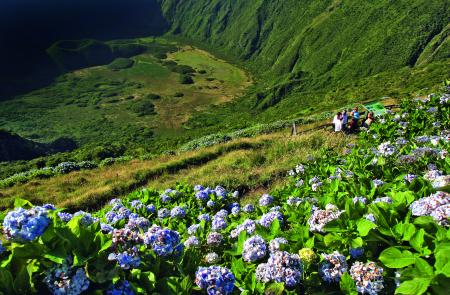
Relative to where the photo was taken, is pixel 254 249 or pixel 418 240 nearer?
pixel 418 240

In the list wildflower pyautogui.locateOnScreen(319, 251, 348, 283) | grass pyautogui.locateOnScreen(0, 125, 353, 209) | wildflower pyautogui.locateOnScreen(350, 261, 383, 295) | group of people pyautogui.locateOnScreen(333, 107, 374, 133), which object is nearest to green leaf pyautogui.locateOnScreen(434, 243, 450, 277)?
wildflower pyautogui.locateOnScreen(350, 261, 383, 295)

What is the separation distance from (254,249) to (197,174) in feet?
43.7

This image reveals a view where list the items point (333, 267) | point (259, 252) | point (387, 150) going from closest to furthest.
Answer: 1. point (333, 267)
2. point (259, 252)
3. point (387, 150)

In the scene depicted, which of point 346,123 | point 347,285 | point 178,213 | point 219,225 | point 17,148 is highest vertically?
point 347,285

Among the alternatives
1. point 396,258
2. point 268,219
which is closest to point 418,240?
point 396,258

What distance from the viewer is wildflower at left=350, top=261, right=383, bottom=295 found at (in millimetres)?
3762

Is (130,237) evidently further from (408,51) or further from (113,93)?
(113,93)

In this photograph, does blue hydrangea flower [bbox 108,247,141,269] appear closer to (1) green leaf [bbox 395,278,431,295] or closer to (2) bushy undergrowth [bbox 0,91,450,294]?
(2) bushy undergrowth [bbox 0,91,450,294]

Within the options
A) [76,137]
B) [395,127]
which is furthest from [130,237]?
[76,137]

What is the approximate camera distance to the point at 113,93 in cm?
19662

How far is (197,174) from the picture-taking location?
17.6 m

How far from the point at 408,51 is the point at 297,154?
17129 centimetres

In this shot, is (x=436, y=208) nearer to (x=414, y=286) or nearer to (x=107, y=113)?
(x=414, y=286)

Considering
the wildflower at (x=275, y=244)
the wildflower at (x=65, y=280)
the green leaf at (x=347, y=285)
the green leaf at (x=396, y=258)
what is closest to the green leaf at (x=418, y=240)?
the green leaf at (x=396, y=258)
